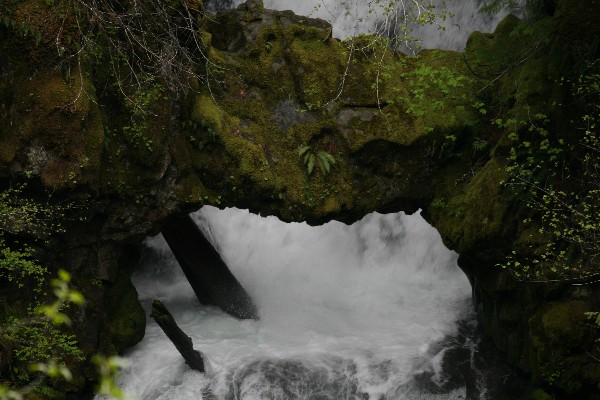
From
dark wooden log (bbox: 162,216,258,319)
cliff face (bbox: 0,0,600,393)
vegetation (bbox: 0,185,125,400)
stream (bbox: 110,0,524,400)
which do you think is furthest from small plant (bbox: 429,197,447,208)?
vegetation (bbox: 0,185,125,400)

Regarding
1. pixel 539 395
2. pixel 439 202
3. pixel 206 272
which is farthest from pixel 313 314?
pixel 539 395

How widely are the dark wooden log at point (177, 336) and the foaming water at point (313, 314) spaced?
0.20 m

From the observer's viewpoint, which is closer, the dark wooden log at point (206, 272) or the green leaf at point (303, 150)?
the green leaf at point (303, 150)

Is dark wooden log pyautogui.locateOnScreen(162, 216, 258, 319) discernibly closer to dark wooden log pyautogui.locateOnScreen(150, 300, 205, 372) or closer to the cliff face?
the cliff face

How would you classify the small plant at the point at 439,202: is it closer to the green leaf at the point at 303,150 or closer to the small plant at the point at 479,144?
the small plant at the point at 479,144

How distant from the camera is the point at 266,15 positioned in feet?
37.1

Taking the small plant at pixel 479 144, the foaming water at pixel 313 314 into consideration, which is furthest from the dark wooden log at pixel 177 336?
the small plant at pixel 479 144

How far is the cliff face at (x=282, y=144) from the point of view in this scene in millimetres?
9227

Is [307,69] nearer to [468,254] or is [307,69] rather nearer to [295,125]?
[295,125]

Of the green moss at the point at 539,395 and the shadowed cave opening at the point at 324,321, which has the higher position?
the shadowed cave opening at the point at 324,321

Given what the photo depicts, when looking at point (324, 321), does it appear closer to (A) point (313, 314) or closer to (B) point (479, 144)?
(A) point (313, 314)

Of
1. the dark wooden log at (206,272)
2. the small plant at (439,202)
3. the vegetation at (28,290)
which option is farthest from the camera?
the dark wooden log at (206,272)

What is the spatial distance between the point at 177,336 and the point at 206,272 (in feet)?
8.85

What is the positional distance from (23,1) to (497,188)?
25.3ft
